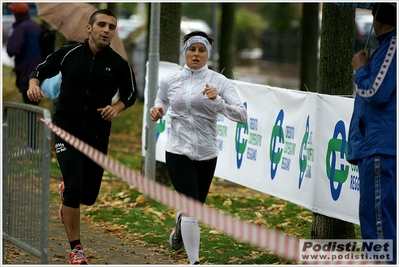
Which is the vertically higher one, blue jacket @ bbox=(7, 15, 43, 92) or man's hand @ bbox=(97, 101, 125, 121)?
blue jacket @ bbox=(7, 15, 43, 92)

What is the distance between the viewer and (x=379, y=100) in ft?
18.3

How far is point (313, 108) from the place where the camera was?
8.30 m

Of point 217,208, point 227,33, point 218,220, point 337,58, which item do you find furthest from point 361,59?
point 227,33

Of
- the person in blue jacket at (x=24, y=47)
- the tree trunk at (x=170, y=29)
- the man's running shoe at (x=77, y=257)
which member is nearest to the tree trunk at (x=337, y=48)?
the man's running shoe at (x=77, y=257)

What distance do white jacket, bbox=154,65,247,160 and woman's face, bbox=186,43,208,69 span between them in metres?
0.05

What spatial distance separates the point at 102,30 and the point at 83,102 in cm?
62

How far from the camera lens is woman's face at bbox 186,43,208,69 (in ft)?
22.7

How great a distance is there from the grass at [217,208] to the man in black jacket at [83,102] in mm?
1155

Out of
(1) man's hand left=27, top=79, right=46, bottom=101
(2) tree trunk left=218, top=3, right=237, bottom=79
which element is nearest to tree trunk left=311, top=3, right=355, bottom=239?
(1) man's hand left=27, top=79, right=46, bottom=101

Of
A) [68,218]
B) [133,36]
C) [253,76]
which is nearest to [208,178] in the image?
[68,218]

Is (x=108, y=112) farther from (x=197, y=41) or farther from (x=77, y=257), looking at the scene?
(x=77, y=257)

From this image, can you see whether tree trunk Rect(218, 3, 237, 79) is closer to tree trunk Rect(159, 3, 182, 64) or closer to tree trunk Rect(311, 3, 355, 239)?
tree trunk Rect(159, 3, 182, 64)

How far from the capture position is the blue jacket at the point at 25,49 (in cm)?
1456

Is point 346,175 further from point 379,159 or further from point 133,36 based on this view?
point 133,36
